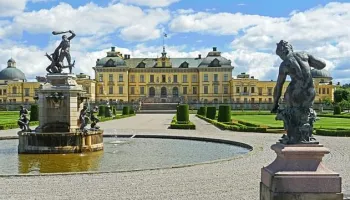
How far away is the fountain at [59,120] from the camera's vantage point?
14.6m

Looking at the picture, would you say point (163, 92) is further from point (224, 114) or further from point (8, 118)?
point (224, 114)

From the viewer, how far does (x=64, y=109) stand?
14.9m

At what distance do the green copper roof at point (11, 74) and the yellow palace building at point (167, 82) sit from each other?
7.74 metres

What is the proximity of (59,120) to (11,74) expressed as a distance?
284 feet

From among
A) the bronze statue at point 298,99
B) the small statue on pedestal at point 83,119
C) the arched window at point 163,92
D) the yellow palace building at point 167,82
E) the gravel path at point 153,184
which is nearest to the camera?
the bronze statue at point 298,99

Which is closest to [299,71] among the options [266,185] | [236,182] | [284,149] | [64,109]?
[284,149]

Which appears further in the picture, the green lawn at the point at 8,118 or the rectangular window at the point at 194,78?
the rectangular window at the point at 194,78

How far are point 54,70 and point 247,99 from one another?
240 ft

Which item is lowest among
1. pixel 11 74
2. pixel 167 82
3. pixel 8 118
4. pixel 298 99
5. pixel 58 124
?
pixel 8 118

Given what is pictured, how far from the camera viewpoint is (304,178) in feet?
19.9

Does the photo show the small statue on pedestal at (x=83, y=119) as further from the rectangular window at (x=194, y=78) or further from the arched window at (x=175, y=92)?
the rectangular window at (x=194, y=78)

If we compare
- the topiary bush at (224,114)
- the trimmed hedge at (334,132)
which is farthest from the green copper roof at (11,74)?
the trimmed hedge at (334,132)

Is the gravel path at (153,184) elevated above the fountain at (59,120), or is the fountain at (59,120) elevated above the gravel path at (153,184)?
the fountain at (59,120)

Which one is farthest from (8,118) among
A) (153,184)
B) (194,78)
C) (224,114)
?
(194,78)
